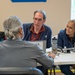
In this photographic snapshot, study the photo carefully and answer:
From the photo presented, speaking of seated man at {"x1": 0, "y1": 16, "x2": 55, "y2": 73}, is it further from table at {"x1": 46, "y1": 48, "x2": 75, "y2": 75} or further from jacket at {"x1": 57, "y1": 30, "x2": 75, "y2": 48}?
jacket at {"x1": 57, "y1": 30, "x2": 75, "y2": 48}

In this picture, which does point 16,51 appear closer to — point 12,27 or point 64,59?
point 12,27

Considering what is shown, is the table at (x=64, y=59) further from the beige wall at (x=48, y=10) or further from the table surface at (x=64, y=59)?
the beige wall at (x=48, y=10)

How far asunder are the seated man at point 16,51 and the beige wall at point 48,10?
2606 mm

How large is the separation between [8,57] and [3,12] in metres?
2.82

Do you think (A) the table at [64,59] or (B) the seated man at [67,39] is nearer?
(A) the table at [64,59]

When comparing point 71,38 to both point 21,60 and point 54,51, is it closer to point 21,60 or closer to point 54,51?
point 54,51

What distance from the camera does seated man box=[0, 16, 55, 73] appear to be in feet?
5.42

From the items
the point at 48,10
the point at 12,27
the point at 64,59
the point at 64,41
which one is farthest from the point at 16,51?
the point at 48,10

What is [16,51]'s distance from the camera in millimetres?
1671

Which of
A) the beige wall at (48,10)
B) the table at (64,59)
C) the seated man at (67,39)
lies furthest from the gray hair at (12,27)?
the beige wall at (48,10)

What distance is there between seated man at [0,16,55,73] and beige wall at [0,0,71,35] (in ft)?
8.55

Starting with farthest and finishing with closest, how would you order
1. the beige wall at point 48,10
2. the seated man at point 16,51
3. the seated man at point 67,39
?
the beige wall at point 48,10 → the seated man at point 67,39 → the seated man at point 16,51

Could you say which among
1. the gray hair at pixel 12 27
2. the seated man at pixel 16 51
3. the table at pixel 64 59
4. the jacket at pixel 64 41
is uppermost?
the gray hair at pixel 12 27

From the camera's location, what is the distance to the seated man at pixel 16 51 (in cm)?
165
